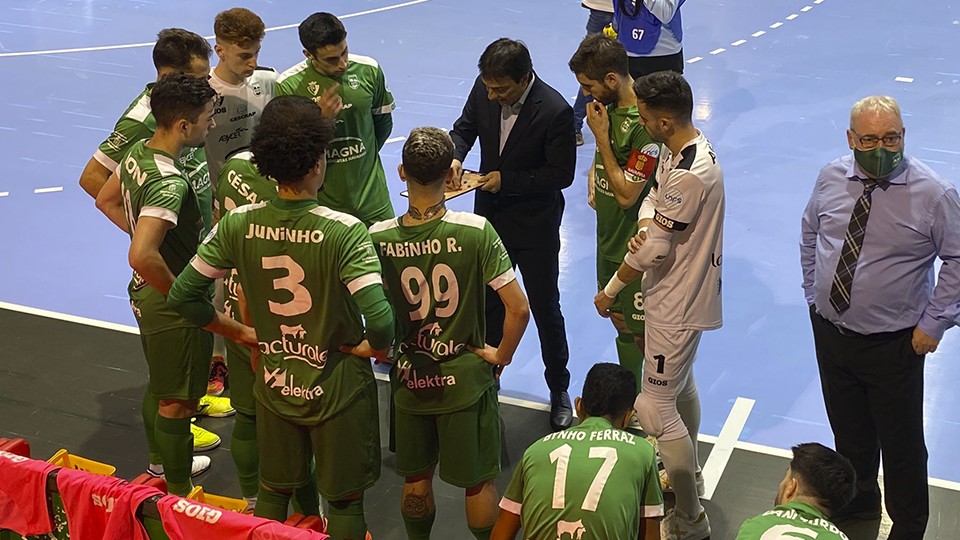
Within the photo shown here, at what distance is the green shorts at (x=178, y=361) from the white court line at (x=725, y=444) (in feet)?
8.61

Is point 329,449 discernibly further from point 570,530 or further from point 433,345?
point 570,530

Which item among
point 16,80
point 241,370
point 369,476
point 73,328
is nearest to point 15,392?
point 73,328

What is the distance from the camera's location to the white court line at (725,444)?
18.9 ft

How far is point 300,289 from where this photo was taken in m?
Result: 4.27

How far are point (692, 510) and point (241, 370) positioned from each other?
7.36ft

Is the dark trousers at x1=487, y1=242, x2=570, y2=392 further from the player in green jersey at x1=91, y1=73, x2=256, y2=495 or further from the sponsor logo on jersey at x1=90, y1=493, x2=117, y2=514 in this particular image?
the sponsor logo on jersey at x1=90, y1=493, x2=117, y2=514

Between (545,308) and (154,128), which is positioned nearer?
(154,128)

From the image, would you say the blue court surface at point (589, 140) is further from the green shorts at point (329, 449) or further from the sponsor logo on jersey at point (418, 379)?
the green shorts at point (329, 449)

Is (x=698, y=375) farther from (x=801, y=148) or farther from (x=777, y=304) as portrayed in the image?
(x=801, y=148)

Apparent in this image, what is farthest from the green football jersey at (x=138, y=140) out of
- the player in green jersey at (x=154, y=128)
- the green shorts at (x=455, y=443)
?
the green shorts at (x=455, y=443)

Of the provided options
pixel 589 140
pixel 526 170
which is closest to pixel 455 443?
pixel 526 170

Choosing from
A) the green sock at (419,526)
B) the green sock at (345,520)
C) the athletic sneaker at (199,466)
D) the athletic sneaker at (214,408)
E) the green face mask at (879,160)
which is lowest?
the athletic sneaker at (199,466)

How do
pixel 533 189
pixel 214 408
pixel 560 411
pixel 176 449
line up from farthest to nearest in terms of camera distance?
pixel 214 408
pixel 560 411
pixel 533 189
pixel 176 449

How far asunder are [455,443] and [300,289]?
3.25 feet
